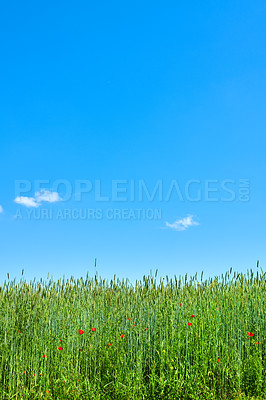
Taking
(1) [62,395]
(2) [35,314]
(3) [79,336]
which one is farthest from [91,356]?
(2) [35,314]

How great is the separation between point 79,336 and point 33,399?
3.16 ft

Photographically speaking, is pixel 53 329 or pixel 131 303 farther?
pixel 131 303

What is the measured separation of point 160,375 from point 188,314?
1.09m

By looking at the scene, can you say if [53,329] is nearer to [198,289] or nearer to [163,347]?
[163,347]

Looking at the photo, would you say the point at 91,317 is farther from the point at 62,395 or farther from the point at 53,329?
the point at 62,395

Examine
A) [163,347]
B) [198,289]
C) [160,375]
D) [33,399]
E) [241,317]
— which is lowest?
[33,399]

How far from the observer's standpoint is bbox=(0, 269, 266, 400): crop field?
426cm

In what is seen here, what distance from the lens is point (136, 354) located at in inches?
174

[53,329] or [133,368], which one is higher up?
[53,329]

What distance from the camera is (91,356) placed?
187 inches

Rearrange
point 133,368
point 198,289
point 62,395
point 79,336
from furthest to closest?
1. point 198,289
2. point 79,336
3. point 133,368
4. point 62,395

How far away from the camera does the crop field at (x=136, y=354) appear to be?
4.26m

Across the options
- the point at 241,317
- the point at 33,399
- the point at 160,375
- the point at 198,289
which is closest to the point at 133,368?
the point at 160,375

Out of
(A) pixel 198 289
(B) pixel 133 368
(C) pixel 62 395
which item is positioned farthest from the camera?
(A) pixel 198 289
